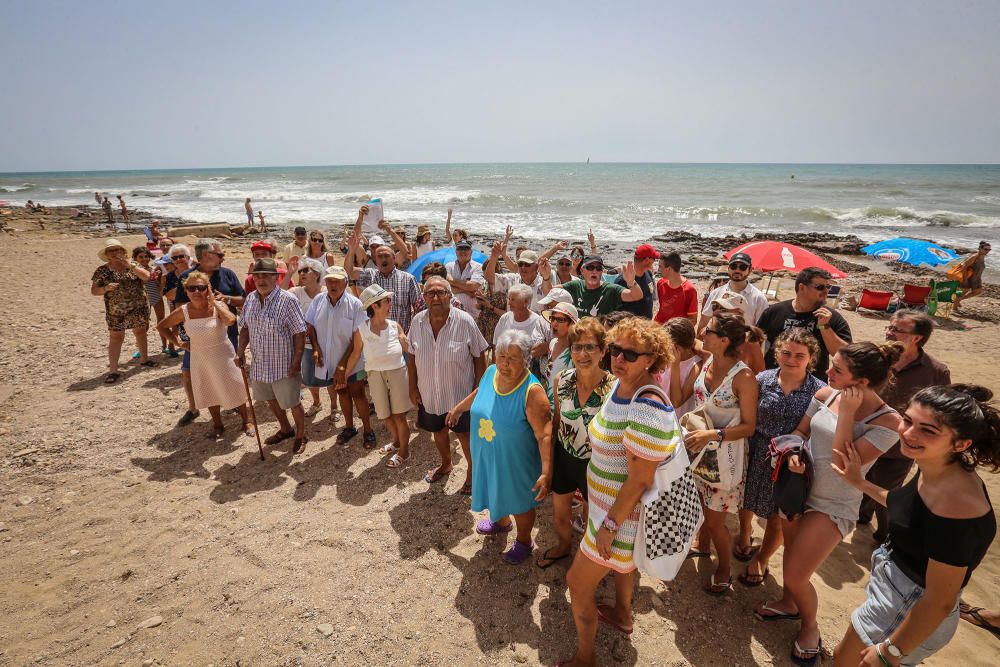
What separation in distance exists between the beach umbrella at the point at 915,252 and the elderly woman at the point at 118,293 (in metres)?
13.7

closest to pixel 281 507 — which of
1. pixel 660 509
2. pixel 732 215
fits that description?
pixel 660 509

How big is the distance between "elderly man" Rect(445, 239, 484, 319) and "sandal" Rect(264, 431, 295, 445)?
2621mm

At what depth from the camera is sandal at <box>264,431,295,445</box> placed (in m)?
5.20

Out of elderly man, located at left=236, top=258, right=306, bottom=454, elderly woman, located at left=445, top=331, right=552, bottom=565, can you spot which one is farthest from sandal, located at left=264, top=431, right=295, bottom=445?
elderly woman, located at left=445, top=331, right=552, bottom=565

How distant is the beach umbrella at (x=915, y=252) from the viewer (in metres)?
8.90

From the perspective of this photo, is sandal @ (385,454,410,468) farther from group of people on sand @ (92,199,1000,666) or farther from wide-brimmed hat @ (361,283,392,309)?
wide-brimmed hat @ (361,283,392,309)

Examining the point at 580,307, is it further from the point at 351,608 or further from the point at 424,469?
the point at 351,608

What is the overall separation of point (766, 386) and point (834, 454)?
556 millimetres

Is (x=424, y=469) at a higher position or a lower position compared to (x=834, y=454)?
lower

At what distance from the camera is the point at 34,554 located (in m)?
3.57

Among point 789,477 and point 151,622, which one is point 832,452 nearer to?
point 789,477

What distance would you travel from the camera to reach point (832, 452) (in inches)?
102

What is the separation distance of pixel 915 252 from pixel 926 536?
10525mm

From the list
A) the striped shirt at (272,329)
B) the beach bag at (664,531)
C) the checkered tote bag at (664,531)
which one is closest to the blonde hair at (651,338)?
the beach bag at (664,531)
